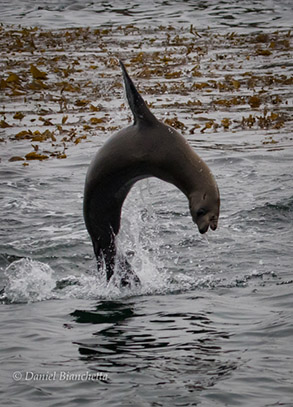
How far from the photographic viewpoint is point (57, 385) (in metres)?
4.75

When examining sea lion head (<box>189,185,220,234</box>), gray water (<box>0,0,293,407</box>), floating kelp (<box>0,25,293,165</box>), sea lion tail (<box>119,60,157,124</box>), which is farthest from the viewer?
floating kelp (<box>0,25,293,165</box>)

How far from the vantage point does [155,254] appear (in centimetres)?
781

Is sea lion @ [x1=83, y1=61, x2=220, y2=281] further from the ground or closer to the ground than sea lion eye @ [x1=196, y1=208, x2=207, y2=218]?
further from the ground

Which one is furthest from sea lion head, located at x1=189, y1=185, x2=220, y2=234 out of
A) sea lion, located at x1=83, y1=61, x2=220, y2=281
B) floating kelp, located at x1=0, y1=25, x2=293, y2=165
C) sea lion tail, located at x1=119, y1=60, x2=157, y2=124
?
floating kelp, located at x1=0, y1=25, x2=293, y2=165

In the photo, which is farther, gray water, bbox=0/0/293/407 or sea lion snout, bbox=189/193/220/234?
sea lion snout, bbox=189/193/220/234

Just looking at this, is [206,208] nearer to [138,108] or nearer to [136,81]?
[138,108]

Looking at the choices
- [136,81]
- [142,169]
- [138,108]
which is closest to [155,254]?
[142,169]

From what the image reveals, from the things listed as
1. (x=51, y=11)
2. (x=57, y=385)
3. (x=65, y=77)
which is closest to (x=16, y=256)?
(x=57, y=385)

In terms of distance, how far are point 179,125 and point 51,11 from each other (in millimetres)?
17547

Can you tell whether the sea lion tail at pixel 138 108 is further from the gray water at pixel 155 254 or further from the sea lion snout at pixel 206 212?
the gray water at pixel 155 254

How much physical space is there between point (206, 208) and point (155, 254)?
8.74 ft

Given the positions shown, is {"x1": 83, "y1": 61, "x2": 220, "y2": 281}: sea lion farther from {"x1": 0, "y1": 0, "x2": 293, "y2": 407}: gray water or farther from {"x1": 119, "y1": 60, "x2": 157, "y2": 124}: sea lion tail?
{"x1": 0, "y1": 0, "x2": 293, "y2": 407}: gray water

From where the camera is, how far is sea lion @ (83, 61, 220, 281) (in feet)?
17.2

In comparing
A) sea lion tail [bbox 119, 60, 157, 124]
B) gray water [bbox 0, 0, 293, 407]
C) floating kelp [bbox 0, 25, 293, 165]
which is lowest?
gray water [bbox 0, 0, 293, 407]
